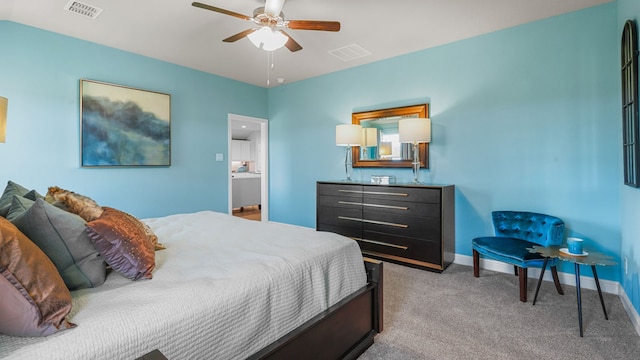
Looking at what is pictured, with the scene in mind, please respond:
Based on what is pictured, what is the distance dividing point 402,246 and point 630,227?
1845 mm

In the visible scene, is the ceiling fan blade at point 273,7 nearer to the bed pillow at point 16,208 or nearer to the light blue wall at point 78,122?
the bed pillow at point 16,208

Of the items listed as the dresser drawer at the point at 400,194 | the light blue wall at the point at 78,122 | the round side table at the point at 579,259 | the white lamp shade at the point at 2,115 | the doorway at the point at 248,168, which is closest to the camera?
the white lamp shade at the point at 2,115

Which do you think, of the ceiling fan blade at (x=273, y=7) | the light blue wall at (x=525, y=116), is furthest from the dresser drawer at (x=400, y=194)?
the ceiling fan blade at (x=273, y=7)

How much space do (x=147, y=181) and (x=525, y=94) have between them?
453 cm

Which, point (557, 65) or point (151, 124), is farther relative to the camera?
point (151, 124)

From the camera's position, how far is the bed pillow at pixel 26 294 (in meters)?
0.84

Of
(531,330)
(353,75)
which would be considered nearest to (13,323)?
(531,330)

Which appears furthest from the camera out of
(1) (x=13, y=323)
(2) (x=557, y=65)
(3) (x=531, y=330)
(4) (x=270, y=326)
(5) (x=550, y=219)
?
(2) (x=557, y=65)

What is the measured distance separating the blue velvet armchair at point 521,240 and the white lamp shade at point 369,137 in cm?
172

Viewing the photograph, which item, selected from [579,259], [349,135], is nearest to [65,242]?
[579,259]

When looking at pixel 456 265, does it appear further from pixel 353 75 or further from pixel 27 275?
pixel 27 275

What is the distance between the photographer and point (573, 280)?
2824 millimetres

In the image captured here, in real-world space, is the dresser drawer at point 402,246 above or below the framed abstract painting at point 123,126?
below

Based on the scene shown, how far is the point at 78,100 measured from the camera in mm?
3379
